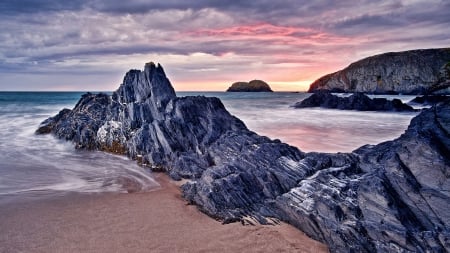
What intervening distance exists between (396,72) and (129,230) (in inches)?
5527

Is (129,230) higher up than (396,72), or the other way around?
(396,72)

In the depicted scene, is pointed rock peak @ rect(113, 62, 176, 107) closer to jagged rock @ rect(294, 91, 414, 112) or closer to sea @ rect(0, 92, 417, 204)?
sea @ rect(0, 92, 417, 204)

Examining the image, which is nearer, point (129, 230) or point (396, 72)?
point (129, 230)

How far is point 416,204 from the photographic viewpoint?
294 inches

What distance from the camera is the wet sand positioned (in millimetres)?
8492

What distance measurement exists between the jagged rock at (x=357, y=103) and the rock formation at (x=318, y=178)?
1619 inches

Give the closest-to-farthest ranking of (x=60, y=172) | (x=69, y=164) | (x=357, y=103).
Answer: (x=60, y=172)
(x=69, y=164)
(x=357, y=103)

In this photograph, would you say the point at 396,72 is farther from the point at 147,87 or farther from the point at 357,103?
the point at 147,87

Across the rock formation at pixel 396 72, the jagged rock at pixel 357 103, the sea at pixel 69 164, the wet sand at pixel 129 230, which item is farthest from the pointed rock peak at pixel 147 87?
the rock formation at pixel 396 72

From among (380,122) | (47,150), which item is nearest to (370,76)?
(380,122)

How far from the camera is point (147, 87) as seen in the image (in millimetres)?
22188

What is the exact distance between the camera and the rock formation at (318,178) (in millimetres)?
7324

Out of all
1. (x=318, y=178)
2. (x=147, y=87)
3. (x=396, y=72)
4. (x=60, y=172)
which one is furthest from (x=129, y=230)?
(x=396, y=72)

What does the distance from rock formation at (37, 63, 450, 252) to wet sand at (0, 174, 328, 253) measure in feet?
1.82
